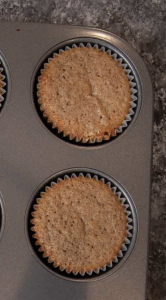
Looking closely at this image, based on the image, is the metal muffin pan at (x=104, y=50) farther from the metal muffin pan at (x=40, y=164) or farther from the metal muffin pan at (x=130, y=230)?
A: the metal muffin pan at (x=130, y=230)

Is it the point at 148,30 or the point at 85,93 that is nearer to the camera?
the point at 85,93

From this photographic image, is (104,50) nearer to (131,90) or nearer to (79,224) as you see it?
(131,90)

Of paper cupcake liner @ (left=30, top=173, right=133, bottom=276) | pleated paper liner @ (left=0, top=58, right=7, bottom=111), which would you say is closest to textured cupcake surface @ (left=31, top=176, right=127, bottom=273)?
paper cupcake liner @ (left=30, top=173, right=133, bottom=276)

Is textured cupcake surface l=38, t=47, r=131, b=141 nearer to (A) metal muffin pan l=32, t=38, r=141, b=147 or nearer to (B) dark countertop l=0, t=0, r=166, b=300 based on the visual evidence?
(A) metal muffin pan l=32, t=38, r=141, b=147

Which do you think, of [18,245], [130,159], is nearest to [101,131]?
[130,159]

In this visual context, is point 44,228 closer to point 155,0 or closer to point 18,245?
point 18,245

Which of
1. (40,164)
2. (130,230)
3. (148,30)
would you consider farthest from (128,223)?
(148,30)
